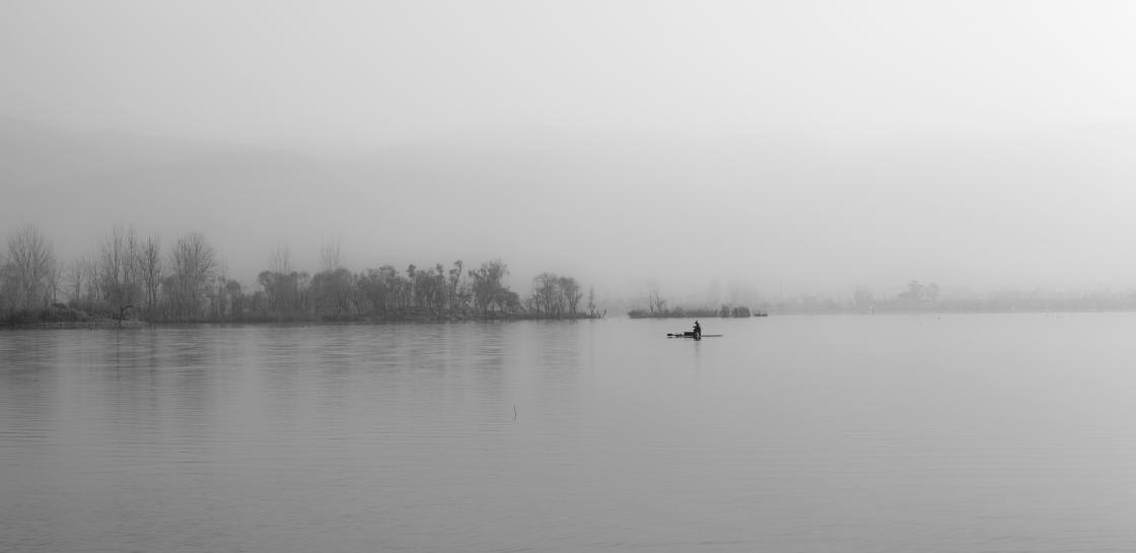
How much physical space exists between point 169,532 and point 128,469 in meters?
3.07

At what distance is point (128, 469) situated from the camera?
9.75 meters

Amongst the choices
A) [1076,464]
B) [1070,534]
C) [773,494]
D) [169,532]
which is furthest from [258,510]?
[1076,464]

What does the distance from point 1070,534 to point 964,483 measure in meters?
1.91

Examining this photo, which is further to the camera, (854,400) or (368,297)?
(368,297)

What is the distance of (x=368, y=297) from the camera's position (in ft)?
312

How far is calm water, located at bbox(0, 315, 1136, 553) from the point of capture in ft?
23.8

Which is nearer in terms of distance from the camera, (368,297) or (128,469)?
(128,469)

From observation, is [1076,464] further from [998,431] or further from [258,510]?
[258,510]

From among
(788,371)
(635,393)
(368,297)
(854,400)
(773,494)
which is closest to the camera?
(773,494)

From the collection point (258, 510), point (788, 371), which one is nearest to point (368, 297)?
point (788, 371)

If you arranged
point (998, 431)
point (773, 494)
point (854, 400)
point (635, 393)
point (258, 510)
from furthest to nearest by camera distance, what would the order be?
point (635, 393), point (854, 400), point (998, 431), point (773, 494), point (258, 510)

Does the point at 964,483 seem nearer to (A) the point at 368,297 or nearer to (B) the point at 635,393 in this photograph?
(B) the point at 635,393

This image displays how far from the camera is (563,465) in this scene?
10.2 metres

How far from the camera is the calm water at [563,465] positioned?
7.25 m
